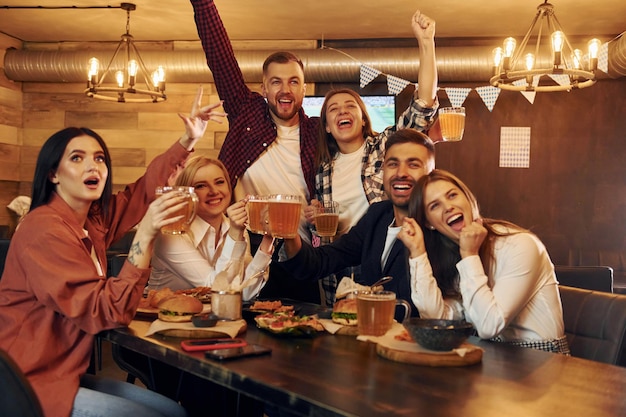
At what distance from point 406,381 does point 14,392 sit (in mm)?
864

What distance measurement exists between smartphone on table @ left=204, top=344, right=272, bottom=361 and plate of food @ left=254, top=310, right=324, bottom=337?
0.57ft

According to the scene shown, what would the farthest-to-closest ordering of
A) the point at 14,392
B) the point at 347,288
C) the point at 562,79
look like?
1. the point at 562,79
2. the point at 347,288
3. the point at 14,392

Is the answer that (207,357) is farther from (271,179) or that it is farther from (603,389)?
(271,179)

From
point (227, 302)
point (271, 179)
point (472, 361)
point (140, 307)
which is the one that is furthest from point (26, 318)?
point (271, 179)

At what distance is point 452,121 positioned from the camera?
12.6ft

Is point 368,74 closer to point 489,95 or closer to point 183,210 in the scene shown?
point 489,95

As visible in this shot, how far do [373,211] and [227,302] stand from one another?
0.92 m

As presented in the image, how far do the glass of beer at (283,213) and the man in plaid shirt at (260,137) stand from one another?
1.06m

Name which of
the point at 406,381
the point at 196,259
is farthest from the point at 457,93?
the point at 406,381

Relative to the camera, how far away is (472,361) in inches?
68.1

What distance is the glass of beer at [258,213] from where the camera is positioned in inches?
90.9

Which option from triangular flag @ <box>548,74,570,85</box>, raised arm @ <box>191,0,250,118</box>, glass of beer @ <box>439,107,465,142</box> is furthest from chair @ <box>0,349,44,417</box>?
triangular flag @ <box>548,74,570,85</box>

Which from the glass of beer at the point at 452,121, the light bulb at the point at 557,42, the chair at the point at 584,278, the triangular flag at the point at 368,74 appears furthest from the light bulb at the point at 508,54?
the chair at the point at 584,278

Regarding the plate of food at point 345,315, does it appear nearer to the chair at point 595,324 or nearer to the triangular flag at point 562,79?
the chair at point 595,324
